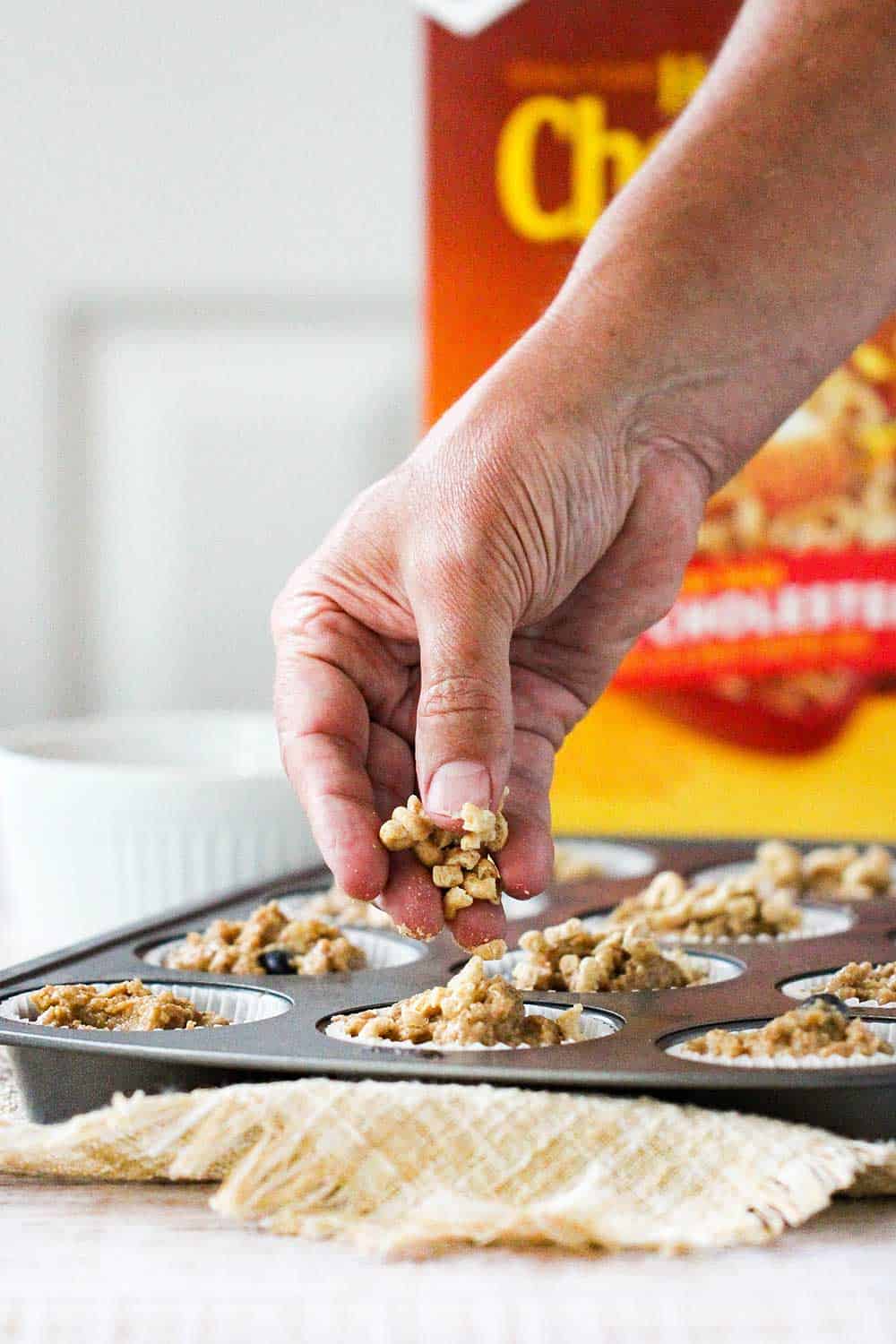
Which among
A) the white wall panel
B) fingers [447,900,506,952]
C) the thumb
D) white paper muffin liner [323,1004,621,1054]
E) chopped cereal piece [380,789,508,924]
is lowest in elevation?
white paper muffin liner [323,1004,621,1054]

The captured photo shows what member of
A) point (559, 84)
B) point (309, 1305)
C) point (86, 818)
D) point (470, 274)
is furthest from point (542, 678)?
point (559, 84)

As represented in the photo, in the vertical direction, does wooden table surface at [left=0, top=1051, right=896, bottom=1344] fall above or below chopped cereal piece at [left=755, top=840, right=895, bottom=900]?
below

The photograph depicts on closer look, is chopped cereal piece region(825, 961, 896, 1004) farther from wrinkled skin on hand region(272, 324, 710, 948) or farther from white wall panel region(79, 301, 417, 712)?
white wall panel region(79, 301, 417, 712)

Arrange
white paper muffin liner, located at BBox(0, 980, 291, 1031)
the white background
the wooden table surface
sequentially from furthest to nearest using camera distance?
the white background → white paper muffin liner, located at BBox(0, 980, 291, 1031) → the wooden table surface

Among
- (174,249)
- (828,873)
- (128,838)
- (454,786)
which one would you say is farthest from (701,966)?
(174,249)

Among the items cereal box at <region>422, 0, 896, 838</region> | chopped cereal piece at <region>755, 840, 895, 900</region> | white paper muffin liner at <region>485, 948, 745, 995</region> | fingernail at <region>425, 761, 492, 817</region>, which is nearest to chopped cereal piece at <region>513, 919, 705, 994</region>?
white paper muffin liner at <region>485, 948, 745, 995</region>

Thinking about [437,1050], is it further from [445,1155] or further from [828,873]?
[828,873]

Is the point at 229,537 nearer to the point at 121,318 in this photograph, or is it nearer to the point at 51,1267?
the point at 121,318
